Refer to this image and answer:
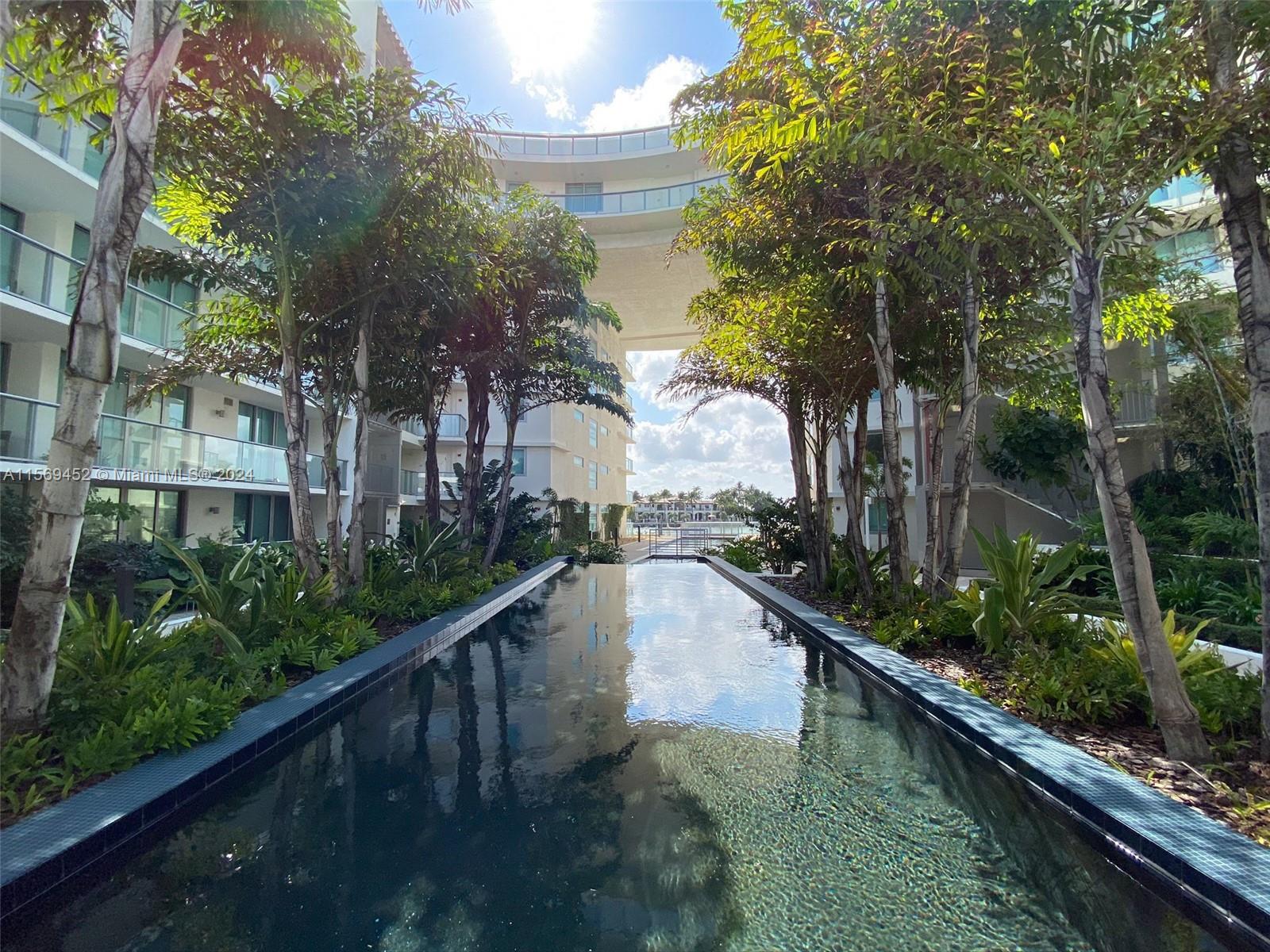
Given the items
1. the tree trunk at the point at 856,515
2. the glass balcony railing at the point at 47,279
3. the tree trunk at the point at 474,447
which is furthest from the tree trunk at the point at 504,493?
the tree trunk at the point at 856,515

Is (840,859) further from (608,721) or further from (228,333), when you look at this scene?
(228,333)

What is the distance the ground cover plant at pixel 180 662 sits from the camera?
11.4ft

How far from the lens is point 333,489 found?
8.43 metres

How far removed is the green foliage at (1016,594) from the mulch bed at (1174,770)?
78 centimetres

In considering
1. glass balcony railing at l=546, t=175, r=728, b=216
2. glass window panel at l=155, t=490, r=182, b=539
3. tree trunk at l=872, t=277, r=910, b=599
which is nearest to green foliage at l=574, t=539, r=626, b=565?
glass window panel at l=155, t=490, r=182, b=539

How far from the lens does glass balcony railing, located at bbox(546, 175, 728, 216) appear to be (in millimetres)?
27031

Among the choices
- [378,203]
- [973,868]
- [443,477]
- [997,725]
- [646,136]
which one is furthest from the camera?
[646,136]

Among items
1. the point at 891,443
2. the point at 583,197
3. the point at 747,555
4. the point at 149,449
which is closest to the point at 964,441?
the point at 891,443

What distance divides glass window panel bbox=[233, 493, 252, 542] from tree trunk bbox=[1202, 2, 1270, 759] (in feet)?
56.7

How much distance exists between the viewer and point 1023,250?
7.12m

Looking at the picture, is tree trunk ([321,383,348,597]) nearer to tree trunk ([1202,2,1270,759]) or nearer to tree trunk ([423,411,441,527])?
tree trunk ([423,411,441,527])

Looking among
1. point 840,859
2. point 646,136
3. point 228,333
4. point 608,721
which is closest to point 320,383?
point 228,333

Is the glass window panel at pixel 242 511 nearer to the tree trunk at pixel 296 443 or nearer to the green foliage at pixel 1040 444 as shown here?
the tree trunk at pixel 296 443

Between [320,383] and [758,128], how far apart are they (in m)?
7.56
